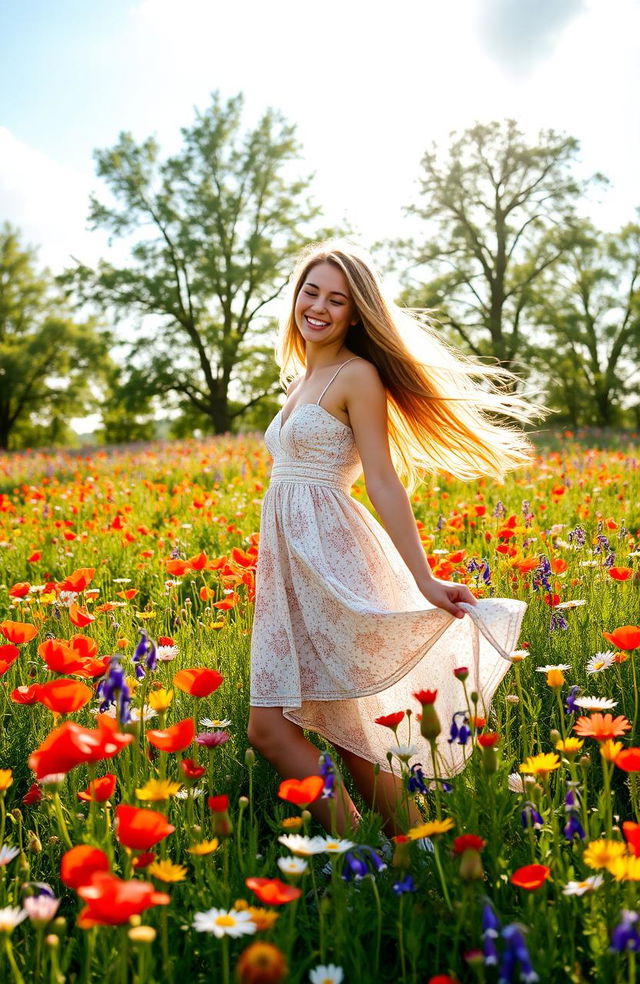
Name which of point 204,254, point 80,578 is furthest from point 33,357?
point 80,578

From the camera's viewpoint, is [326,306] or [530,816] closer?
[530,816]

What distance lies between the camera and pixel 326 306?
2.91 m

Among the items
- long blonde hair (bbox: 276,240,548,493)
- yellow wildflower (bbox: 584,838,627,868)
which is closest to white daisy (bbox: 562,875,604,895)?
yellow wildflower (bbox: 584,838,627,868)

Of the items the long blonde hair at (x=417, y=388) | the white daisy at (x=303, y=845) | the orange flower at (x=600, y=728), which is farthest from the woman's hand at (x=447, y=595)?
the white daisy at (x=303, y=845)

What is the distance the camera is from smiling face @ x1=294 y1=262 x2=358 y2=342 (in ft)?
9.56

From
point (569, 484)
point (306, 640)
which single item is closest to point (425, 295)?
point (569, 484)

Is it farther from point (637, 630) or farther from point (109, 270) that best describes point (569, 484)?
point (109, 270)

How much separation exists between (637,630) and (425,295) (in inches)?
1073

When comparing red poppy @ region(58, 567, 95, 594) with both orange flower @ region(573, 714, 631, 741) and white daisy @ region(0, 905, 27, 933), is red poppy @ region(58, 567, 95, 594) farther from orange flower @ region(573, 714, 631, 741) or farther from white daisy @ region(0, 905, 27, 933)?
orange flower @ region(573, 714, 631, 741)

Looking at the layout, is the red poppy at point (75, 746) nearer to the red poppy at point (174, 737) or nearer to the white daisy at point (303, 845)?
the red poppy at point (174, 737)

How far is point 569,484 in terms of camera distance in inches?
257

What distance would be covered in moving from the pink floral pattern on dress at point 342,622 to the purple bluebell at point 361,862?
63cm

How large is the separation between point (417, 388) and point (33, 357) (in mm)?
33847

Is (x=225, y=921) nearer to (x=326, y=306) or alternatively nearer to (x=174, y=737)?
(x=174, y=737)
